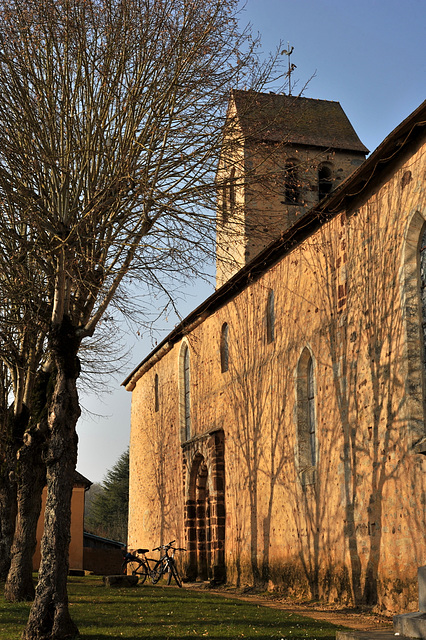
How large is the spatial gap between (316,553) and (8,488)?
7.87 meters

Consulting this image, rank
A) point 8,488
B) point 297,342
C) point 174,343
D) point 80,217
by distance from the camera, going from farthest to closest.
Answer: point 174,343 < point 8,488 < point 297,342 < point 80,217

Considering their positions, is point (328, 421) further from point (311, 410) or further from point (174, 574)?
point (174, 574)

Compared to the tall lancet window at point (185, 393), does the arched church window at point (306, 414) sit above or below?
below

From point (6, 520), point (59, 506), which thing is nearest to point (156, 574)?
point (6, 520)

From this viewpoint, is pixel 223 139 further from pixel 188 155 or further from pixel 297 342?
pixel 297 342

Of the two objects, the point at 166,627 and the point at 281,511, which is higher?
the point at 281,511

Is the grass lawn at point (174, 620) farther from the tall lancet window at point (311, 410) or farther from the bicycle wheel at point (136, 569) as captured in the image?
the bicycle wheel at point (136, 569)

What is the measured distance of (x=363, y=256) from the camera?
1114 centimetres

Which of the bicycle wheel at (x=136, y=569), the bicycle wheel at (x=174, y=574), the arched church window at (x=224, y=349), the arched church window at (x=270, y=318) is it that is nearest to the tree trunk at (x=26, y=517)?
the arched church window at (x=270, y=318)

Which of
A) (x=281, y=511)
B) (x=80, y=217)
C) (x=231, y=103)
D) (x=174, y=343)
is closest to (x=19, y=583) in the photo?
(x=281, y=511)

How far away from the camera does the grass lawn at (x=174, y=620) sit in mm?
8148

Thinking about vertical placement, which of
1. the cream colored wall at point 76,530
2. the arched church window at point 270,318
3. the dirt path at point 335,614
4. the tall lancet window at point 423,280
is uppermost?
the arched church window at point 270,318

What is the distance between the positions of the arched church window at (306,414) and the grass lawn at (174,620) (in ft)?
8.89

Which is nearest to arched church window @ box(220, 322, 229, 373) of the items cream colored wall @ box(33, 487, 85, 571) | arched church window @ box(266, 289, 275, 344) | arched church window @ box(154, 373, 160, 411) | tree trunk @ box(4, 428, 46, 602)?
arched church window @ box(266, 289, 275, 344)
